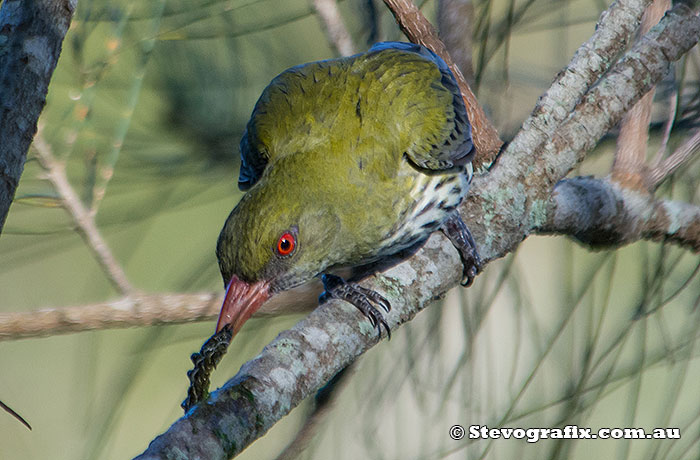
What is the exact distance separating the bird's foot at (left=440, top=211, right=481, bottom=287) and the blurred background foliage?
105 millimetres

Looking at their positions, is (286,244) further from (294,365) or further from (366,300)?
(294,365)

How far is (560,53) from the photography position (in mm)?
2686

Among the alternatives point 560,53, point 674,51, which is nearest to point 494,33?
point 560,53

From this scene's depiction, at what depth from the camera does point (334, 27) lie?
2.66 meters

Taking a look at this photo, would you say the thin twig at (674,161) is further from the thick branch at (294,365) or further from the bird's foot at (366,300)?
the bird's foot at (366,300)

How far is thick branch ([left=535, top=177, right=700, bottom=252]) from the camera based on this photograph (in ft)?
8.38

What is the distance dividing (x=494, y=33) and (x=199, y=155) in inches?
44.6

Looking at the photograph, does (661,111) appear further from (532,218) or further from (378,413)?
(378,413)

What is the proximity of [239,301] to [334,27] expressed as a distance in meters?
1.21

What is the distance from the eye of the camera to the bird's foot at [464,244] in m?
2.19

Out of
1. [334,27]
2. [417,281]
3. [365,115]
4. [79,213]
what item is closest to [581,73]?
[365,115]

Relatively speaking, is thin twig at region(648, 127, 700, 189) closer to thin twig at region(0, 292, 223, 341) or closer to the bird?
the bird

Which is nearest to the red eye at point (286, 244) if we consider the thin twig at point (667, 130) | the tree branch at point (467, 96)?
the tree branch at point (467, 96)

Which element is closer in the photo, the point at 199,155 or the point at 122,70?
the point at 122,70
